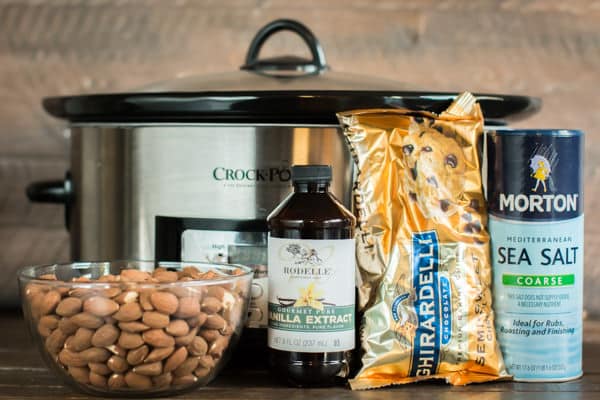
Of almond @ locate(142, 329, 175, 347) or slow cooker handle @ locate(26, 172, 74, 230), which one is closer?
almond @ locate(142, 329, 175, 347)

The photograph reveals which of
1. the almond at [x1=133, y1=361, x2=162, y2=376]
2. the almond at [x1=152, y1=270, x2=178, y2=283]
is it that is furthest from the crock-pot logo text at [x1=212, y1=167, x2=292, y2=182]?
the almond at [x1=133, y1=361, x2=162, y2=376]

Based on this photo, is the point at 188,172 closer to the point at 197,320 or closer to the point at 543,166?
the point at 197,320

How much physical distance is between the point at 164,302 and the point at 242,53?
654 millimetres

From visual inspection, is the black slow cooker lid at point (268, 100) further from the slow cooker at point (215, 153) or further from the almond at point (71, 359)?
the almond at point (71, 359)

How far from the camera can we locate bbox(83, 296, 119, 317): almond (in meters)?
0.76

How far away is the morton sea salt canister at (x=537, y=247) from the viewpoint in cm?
84

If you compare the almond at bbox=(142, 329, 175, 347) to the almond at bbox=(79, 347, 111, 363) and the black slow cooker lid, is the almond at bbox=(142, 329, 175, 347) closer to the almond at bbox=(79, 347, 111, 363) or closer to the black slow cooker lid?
the almond at bbox=(79, 347, 111, 363)

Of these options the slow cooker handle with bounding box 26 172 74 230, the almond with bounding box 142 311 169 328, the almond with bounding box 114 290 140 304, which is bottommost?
the almond with bounding box 142 311 169 328

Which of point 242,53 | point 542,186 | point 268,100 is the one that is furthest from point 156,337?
point 242,53

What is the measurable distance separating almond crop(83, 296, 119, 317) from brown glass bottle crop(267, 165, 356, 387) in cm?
15

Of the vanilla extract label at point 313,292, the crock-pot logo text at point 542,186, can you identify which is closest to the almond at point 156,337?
the vanilla extract label at point 313,292

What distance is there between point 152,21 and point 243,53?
14 centimetres

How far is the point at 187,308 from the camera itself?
30.3 inches

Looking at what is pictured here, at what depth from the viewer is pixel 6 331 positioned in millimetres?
1158
